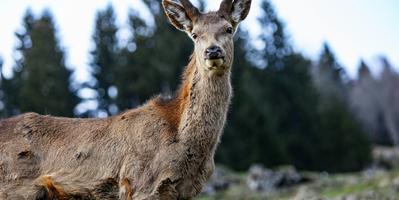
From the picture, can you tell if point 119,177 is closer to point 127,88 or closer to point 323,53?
point 127,88

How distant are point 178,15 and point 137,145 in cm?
281

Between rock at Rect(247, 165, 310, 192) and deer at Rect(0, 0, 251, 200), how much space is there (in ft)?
62.7

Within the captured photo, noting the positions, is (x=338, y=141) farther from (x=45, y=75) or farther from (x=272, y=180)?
(x=272, y=180)

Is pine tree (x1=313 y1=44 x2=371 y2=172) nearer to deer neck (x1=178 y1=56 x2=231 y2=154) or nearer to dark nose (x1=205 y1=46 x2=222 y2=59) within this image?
deer neck (x1=178 y1=56 x2=231 y2=154)

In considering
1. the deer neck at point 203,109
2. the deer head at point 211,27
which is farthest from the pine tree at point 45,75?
the deer neck at point 203,109

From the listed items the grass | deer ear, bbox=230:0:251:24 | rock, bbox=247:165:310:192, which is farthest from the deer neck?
rock, bbox=247:165:310:192

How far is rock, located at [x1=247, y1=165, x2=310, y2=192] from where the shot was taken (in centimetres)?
3142

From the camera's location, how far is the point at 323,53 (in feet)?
359

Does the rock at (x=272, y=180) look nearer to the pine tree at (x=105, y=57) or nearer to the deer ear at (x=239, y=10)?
the deer ear at (x=239, y=10)

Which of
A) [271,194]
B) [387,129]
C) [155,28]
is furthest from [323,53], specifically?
[271,194]

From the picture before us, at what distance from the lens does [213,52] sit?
11.8m

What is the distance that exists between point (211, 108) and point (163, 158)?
4.35ft

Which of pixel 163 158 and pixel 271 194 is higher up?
pixel 163 158

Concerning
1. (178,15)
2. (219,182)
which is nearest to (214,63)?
(178,15)
